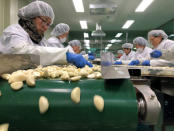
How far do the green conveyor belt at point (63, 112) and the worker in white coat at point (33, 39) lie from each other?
0.70 m

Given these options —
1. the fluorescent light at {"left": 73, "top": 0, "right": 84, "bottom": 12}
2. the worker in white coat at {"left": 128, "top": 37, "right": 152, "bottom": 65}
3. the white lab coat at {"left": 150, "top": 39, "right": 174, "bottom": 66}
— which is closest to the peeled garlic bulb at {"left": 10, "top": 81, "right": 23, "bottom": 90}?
the white lab coat at {"left": 150, "top": 39, "right": 174, "bottom": 66}

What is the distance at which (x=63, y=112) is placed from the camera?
0.48 m

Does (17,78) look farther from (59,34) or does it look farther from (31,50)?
(59,34)

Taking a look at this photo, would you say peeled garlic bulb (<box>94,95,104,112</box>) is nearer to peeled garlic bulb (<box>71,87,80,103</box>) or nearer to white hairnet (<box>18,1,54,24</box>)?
peeled garlic bulb (<box>71,87,80,103</box>)

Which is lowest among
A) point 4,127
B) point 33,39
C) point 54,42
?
point 4,127

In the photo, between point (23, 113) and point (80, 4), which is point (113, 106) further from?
point (80, 4)

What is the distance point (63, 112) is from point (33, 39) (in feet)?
4.51

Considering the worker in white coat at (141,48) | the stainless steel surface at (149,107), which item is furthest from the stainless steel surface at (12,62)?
the worker in white coat at (141,48)

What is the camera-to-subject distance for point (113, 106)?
48cm

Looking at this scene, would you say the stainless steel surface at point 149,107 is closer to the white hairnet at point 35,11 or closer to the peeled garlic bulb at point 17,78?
the peeled garlic bulb at point 17,78

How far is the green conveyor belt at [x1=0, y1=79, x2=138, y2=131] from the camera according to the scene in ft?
1.54

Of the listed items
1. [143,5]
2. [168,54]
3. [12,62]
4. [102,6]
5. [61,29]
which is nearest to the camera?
[12,62]

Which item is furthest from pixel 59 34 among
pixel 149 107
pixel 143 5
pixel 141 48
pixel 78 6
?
pixel 143 5

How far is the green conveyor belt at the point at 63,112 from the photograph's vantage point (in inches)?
18.5
